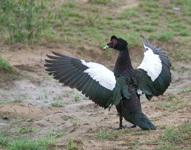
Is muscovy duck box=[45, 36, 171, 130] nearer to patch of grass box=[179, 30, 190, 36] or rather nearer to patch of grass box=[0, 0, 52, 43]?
patch of grass box=[0, 0, 52, 43]

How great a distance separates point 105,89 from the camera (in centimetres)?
466

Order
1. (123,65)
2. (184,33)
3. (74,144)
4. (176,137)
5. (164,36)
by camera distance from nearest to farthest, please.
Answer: (74,144), (176,137), (123,65), (164,36), (184,33)

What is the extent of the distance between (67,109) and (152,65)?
188 cm

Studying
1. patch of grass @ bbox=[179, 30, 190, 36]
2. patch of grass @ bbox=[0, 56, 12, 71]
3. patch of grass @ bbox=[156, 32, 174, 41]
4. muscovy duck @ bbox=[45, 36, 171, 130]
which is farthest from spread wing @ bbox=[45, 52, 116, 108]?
patch of grass @ bbox=[179, 30, 190, 36]

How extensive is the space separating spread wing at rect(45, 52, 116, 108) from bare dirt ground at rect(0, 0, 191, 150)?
546 mm

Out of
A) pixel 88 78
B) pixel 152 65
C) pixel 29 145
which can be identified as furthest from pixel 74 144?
pixel 152 65

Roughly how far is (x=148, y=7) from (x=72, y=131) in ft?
22.6

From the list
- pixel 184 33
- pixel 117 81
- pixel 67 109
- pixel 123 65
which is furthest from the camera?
pixel 184 33

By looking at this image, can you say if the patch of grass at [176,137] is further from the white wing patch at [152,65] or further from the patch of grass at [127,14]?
the patch of grass at [127,14]

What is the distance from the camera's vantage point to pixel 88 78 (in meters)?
4.70

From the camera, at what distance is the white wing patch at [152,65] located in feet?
16.8

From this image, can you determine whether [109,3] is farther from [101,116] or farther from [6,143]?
[6,143]

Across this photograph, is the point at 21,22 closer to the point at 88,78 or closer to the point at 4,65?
the point at 4,65

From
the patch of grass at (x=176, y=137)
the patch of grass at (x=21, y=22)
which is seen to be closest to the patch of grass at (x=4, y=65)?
the patch of grass at (x=21, y=22)
